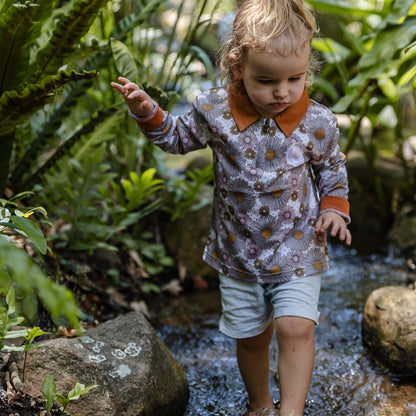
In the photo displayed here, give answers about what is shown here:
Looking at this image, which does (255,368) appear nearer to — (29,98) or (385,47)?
(29,98)

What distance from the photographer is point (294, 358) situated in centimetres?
166

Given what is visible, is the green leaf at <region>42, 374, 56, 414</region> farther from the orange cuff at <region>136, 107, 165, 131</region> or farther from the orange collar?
the orange collar

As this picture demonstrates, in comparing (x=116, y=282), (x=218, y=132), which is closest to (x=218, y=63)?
(x=218, y=132)

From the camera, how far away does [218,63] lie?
6.24ft

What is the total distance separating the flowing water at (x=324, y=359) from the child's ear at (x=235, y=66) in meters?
1.12

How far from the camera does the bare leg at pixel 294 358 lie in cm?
165

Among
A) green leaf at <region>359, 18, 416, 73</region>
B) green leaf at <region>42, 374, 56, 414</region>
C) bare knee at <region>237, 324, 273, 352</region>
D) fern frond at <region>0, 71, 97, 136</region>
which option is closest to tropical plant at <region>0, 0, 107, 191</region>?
fern frond at <region>0, 71, 97, 136</region>

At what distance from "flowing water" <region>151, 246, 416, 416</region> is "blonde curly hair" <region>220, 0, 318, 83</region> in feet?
3.82

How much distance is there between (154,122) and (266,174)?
381mm

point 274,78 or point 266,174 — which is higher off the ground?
point 274,78

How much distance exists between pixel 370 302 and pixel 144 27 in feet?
6.88

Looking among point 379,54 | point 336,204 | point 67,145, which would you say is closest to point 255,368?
point 336,204

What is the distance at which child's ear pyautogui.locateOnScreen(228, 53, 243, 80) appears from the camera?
169 centimetres

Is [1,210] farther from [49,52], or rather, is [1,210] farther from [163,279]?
[163,279]
